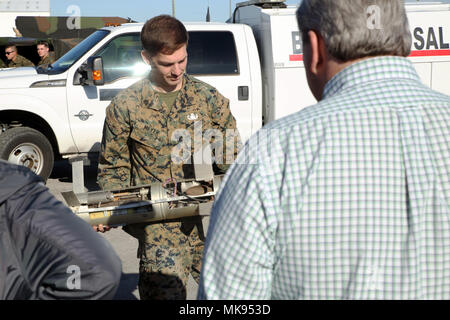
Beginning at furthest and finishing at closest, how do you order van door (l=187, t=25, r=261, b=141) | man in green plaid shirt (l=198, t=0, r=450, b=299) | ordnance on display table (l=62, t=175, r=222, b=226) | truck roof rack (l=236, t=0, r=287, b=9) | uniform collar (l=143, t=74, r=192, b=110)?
truck roof rack (l=236, t=0, r=287, b=9) → van door (l=187, t=25, r=261, b=141) → uniform collar (l=143, t=74, r=192, b=110) → ordnance on display table (l=62, t=175, r=222, b=226) → man in green plaid shirt (l=198, t=0, r=450, b=299)

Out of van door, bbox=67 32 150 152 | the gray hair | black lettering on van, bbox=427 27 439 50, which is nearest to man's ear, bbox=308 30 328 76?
the gray hair

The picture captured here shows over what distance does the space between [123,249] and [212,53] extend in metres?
3.13

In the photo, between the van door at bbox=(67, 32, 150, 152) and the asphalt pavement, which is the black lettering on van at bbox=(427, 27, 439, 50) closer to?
the van door at bbox=(67, 32, 150, 152)

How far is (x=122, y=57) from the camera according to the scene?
7441 mm

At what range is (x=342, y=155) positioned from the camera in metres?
1.27

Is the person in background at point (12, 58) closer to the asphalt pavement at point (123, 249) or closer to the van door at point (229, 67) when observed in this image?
the asphalt pavement at point (123, 249)

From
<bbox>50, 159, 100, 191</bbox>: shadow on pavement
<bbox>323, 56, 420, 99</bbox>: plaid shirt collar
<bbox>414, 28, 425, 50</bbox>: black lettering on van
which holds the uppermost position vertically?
<bbox>323, 56, 420, 99</bbox>: plaid shirt collar

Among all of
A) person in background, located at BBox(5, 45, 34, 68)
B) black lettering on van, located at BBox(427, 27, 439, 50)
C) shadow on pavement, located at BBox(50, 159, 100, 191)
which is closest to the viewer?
black lettering on van, located at BBox(427, 27, 439, 50)

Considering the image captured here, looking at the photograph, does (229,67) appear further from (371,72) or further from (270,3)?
(371,72)

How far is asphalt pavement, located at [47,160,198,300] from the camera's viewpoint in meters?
4.60

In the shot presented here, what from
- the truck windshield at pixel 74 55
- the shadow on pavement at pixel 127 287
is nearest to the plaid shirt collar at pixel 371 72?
the shadow on pavement at pixel 127 287

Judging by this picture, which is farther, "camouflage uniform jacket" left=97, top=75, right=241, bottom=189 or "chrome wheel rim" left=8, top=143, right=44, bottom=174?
"chrome wheel rim" left=8, top=143, right=44, bottom=174

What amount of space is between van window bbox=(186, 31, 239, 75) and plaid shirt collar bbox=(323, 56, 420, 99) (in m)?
6.33
